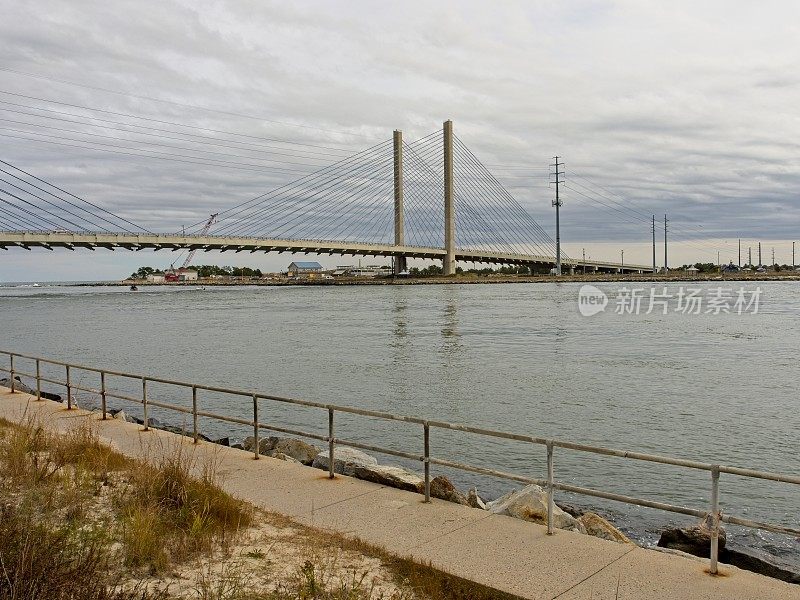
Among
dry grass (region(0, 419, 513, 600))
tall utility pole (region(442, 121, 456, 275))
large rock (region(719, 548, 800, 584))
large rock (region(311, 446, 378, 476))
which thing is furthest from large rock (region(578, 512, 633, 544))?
Answer: tall utility pole (region(442, 121, 456, 275))

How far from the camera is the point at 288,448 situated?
13023 mm

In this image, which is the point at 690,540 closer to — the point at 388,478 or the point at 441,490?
the point at 441,490

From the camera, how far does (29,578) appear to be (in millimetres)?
4402

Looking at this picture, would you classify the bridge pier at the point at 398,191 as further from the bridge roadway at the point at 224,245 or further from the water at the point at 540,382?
the water at the point at 540,382

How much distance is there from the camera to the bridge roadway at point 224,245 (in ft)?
252

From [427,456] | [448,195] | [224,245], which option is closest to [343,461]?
[427,456]

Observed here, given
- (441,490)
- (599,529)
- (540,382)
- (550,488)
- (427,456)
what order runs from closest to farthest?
(550,488)
(427,456)
(441,490)
(599,529)
(540,382)

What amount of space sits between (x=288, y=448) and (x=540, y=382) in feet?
45.6

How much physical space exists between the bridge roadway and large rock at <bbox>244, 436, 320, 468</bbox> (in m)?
71.2

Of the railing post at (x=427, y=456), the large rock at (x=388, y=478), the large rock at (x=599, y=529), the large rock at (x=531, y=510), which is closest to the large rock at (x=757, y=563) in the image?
the large rock at (x=599, y=529)

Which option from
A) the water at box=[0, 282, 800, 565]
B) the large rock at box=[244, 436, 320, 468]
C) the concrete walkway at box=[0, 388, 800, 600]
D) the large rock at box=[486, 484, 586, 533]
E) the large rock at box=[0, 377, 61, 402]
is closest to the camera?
the concrete walkway at box=[0, 388, 800, 600]

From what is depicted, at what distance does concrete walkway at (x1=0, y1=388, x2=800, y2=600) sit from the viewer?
5641mm

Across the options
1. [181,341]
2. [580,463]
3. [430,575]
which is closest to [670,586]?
[430,575]

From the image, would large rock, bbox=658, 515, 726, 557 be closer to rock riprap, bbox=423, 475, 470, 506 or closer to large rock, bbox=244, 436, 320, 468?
rock riprap, bbox=423, 475, 470, 506
